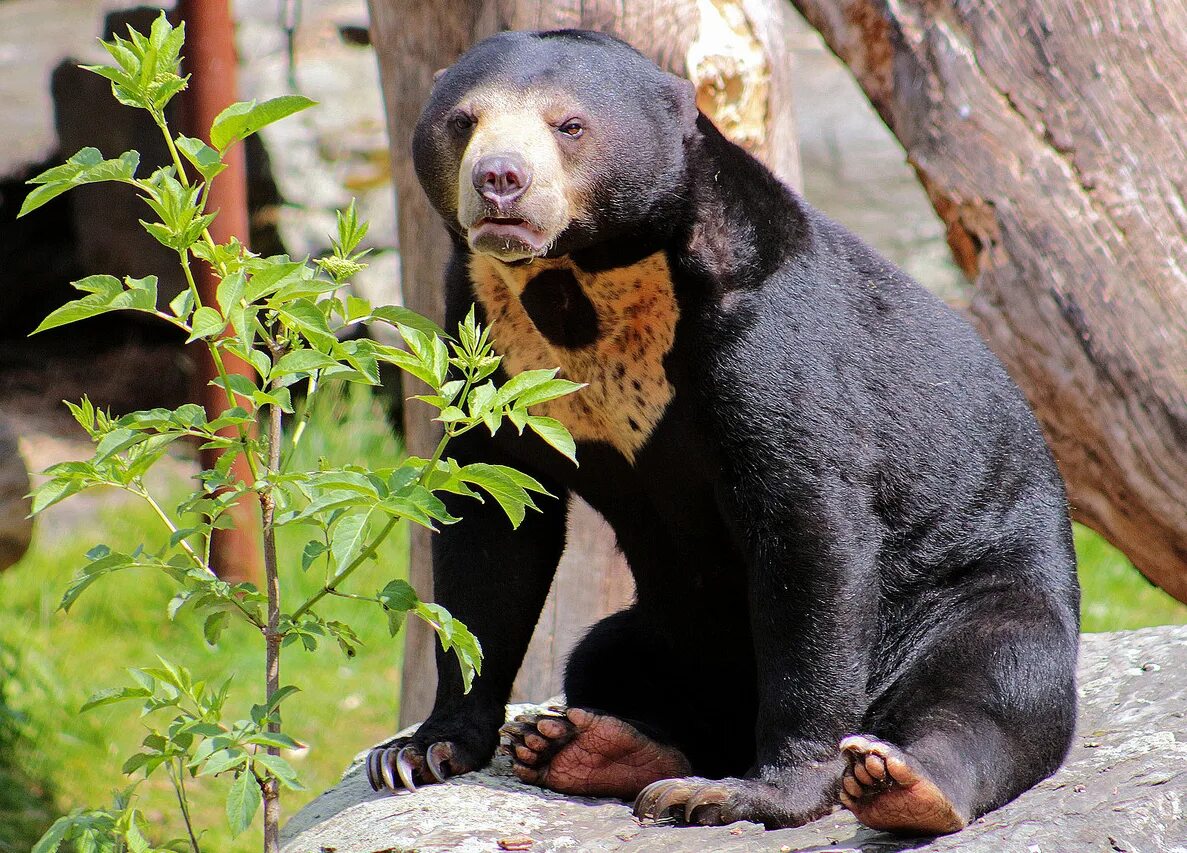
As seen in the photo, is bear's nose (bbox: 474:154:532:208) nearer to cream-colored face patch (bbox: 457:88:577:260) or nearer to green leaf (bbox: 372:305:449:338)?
cream-colored face patch (bbox: 457:88:577:260)

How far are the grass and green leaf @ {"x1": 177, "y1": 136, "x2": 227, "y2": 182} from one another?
2.59 meters

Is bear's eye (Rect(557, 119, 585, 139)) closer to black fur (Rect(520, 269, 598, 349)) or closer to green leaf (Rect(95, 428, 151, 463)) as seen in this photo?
black fur (Rect(520, 269, 598, 349))

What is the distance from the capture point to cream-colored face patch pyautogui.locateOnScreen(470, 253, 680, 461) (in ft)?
10.8

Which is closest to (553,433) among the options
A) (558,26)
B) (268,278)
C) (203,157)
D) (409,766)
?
(268,278)

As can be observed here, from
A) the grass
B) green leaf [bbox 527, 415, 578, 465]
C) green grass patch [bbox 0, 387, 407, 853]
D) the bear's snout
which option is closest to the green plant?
green leaf [bbox 527, 415, 578, 465]

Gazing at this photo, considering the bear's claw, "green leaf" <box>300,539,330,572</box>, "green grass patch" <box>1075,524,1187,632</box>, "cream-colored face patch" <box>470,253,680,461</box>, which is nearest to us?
"green leaf" <box>300,539,330,572</box>

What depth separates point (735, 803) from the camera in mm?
3064

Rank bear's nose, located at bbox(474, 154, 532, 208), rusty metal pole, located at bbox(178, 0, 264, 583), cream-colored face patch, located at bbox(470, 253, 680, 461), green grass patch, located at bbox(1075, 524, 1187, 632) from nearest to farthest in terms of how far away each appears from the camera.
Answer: bear's nose, located at bbox(474, 154, 532, 208)
cream-colored face patch, located at bbox(470, 253, 680, 461)
rusty metal pole, located at bbox(178, 0, 264, 583)
green grass patch, located at bbox(1075, 524, 1187, 632)

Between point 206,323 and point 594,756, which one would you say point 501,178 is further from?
point 594,756

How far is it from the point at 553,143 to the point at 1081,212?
2.10 metres

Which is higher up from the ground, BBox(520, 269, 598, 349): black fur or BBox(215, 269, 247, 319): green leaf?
BBox(215, 269, 247, 319): green leaf

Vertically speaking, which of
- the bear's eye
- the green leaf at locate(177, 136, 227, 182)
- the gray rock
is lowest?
the gray rock

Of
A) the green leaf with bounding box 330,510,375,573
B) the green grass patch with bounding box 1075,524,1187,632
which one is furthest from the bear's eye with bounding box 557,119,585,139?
the green grass patch with bounding box 1075,524,1187,632

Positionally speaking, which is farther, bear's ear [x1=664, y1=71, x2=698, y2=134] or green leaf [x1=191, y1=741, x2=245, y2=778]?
bear's ear [x1=664, y1=71, x2=698, y2=134]
